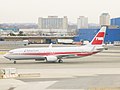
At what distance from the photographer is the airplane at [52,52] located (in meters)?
67.2

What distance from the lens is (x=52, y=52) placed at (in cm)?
6856

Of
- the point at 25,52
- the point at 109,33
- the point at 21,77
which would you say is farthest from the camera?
the point at 109,33

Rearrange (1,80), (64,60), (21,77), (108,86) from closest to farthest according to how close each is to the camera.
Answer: (108,86) → (1,80) → (21,77) → (64,60)

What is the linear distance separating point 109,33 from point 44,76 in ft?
451

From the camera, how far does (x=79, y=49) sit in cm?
6925

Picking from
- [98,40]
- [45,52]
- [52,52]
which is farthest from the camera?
[98,40]

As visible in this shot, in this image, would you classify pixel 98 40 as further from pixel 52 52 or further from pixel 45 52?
pixel 45 52

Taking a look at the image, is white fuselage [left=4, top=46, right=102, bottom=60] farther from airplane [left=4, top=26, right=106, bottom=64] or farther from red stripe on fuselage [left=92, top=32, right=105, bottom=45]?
red stripe on fuselage [left=92, top=32, right=105, bottom=45]

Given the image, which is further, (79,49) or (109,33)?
(109,33)

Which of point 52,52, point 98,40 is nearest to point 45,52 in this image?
point 52,52

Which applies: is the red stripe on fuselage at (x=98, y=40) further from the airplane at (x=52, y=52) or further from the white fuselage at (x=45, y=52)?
the white fuselage at (x=45, y=52)

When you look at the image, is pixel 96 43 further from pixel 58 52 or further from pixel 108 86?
pixel 108 86

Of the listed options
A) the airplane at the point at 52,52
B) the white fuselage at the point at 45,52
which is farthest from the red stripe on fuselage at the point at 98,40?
the white fuselage at the point at 45,52

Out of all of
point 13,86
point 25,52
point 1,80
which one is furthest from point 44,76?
point 25,52
